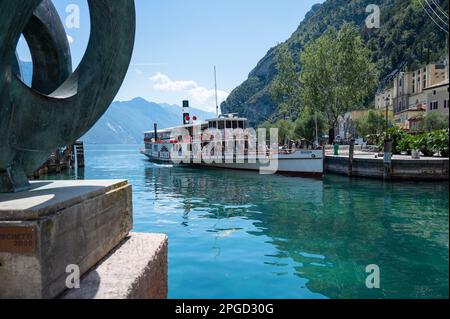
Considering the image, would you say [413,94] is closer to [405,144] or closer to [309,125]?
[309,125]

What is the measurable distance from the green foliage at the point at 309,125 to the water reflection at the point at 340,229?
25.6 m

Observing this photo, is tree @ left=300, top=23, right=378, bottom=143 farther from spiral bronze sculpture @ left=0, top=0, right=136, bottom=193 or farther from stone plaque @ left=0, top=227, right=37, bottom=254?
stone plaque @ left=0, top=227, right=37, bottom=254

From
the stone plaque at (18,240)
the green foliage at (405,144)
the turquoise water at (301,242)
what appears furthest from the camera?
the green foliage at (405,144)

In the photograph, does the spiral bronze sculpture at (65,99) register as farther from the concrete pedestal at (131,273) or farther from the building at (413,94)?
the building at (413,94)

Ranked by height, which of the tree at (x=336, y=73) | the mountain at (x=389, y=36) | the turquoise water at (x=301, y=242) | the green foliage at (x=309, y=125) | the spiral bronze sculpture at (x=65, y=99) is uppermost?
the mountain at (x=389, y=36)

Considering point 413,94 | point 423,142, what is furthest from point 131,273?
point 413,94

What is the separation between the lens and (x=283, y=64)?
167ft

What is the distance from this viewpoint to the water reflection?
6746 mm

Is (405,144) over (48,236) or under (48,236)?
over

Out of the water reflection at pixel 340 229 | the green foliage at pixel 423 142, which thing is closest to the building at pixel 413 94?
the green foliage at pixel 423 142

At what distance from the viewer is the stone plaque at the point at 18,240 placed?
96.7 inches

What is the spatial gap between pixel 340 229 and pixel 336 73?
3564 cm

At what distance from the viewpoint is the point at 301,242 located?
9625 mm
